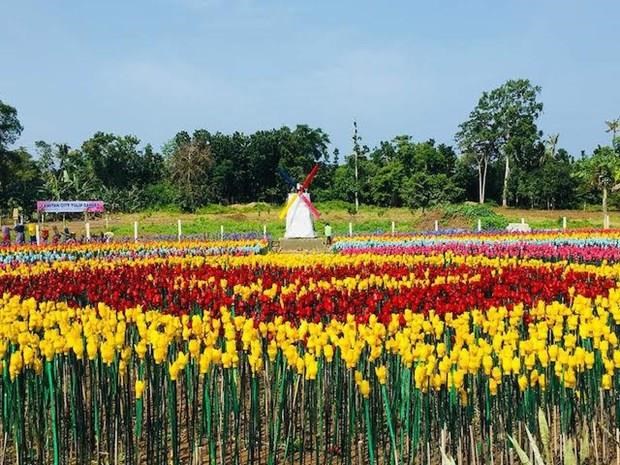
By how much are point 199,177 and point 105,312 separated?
194 ft

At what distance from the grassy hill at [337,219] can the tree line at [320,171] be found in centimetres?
318

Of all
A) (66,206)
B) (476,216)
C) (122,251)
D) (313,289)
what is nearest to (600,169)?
(476,216)

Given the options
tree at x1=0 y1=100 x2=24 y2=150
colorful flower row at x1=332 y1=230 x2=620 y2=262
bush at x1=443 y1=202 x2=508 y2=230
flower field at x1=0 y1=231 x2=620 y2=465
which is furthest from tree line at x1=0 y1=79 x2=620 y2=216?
flower field at x1=0 y1=231 x2=620 y2=465

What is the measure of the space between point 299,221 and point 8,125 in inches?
1596

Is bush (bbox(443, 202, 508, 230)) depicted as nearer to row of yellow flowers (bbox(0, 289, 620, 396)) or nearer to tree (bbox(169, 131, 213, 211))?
tree (bbox(169, 131, 213, 211))

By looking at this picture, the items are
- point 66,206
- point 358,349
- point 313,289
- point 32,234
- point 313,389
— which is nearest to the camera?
point 358,349

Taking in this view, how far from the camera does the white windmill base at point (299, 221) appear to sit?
97.6 feet

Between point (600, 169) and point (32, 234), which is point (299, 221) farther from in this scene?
point (600, 169)

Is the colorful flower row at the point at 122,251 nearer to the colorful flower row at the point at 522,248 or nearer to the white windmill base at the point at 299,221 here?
the colorful flower row at the point at 522,248

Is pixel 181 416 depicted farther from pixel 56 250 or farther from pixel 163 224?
pixel 163 224

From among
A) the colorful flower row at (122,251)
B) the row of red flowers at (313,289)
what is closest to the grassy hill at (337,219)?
the colorful flower row at (122,251)

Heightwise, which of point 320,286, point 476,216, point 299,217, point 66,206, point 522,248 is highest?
point 66,206

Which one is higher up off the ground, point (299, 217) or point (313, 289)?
point (299, 217)

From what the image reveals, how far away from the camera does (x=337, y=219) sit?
51.6 metres
